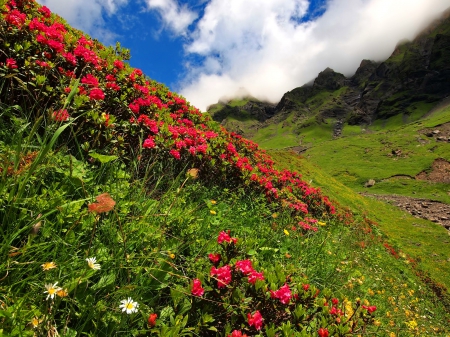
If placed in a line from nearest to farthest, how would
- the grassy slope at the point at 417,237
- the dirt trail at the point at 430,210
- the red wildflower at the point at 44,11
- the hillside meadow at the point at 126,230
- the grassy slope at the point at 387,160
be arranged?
the hillside meadow at the point at 126,230 → the red wildflower at the point at 44,11 → the grassy slope at the point at 417,237 → the dirt trail at the point at 430,210 → the grassy slope at the point at 387,160

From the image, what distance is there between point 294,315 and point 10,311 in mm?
2335

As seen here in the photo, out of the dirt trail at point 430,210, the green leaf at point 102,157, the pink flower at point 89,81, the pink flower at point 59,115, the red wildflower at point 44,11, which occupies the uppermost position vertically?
the red wildflower at point 44,11

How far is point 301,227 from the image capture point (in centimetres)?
733

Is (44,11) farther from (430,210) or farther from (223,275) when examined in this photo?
(430,210)

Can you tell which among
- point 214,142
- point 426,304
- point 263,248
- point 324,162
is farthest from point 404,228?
point 324,162

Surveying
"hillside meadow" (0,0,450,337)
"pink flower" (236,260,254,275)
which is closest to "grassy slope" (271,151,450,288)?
"hillside meadow" (0,0,450,337)

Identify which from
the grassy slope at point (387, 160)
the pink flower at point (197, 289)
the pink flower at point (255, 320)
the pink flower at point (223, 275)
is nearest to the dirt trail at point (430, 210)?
the grassy slope at point (387, 160)

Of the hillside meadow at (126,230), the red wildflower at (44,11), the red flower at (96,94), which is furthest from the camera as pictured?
the red wildflower at (44,11)

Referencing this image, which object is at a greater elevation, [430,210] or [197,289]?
[197,289]

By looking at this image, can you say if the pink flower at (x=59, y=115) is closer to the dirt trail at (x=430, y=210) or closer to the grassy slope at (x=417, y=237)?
the grassy slope at (x=417, y=237)

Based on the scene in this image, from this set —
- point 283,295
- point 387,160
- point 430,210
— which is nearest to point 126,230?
point 283,295

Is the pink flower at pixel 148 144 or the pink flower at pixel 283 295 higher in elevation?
the pink flower at pixel 148 144

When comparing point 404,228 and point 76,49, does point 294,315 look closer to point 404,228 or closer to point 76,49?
point 76,49

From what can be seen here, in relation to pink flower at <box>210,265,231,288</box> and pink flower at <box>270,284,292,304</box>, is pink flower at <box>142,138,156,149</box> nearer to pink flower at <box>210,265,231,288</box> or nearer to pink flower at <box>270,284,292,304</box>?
pink flower at <box>210,265,231,288</box>
